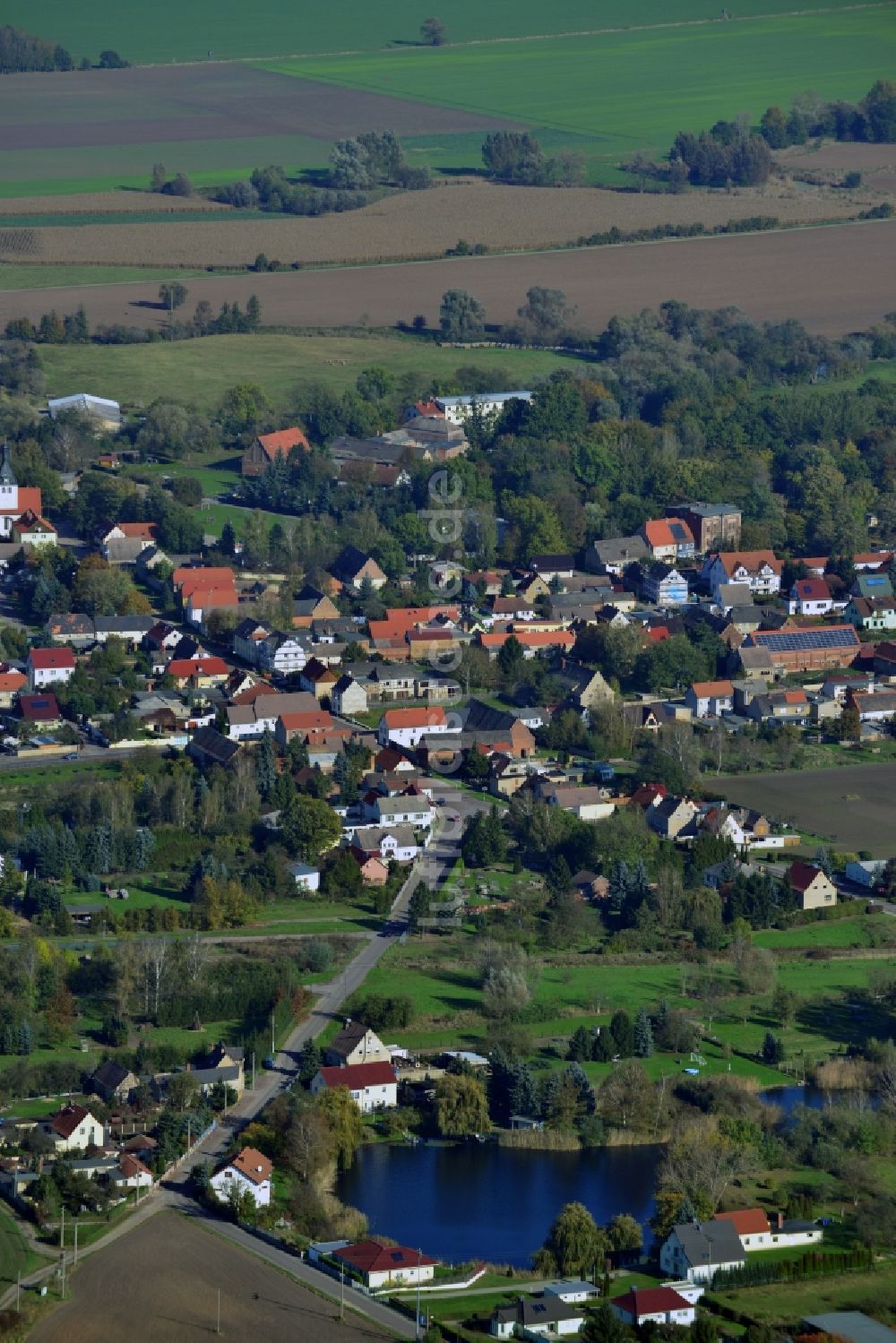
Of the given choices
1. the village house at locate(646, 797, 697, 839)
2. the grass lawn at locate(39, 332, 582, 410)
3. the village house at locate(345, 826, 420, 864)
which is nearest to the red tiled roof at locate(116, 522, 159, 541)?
the grass lawn at locate(39, 332, 582, 410)

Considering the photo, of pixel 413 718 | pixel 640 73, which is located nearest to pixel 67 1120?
pixel 413 718

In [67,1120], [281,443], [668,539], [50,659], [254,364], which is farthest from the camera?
[254,364]

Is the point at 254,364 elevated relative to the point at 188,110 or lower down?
elevated

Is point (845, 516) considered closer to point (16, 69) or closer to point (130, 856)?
point (130, 856)

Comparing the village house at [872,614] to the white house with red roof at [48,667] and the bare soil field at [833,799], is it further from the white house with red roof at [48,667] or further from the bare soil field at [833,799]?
the white house with red roof at [48,667]

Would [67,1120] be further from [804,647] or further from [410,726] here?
[804,647]

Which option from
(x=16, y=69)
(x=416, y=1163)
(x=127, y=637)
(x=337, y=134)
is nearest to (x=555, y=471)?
(x=127, y=637)
